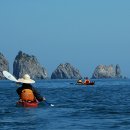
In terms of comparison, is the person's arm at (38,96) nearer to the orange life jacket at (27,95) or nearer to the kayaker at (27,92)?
the kayaker at (27,92)

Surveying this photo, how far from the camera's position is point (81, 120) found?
27672 millimetres

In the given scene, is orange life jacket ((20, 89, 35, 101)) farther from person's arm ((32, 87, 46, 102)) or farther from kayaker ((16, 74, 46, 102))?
person's arm ((32, 87, 46, 102))

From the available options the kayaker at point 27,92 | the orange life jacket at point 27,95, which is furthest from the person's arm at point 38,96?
the orange life jacket at point 27,95

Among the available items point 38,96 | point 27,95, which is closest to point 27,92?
point 27,95

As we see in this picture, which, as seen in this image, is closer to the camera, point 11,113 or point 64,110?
point 11,113

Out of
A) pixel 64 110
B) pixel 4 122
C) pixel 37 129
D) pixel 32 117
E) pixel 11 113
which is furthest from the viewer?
pixel 64 110

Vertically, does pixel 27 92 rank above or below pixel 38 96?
above

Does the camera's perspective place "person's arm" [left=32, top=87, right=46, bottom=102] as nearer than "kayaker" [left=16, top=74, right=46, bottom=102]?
No

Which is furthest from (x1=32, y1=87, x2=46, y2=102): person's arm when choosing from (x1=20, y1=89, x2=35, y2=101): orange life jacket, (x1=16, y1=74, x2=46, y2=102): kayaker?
(x1=20, y1=89, x2=35, y2=101): orange life jacket

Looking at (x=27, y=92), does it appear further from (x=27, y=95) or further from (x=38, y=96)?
(x=38, y=96)

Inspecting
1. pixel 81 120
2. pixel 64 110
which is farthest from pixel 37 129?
pixel 64 110

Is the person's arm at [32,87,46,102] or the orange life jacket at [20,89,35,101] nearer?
the orange life jacket at [20,89,35,101]

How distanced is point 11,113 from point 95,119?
17.7 feet

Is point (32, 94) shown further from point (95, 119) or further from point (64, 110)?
point (95, 119)
